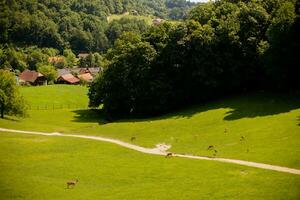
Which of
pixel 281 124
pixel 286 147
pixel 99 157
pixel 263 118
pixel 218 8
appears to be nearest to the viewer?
pixel 286 147

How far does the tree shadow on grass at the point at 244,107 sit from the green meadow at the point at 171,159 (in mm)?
168

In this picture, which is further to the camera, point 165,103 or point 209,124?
point 165,103

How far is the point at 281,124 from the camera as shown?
57.1 metres

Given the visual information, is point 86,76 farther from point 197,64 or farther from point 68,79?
point 197,64

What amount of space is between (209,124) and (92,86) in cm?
3656

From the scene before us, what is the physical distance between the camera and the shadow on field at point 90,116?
84.5 m

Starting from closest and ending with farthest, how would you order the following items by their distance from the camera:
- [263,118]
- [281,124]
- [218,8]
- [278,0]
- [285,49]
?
[281,124], [263,118], [285,49], [278,0], [218,8]

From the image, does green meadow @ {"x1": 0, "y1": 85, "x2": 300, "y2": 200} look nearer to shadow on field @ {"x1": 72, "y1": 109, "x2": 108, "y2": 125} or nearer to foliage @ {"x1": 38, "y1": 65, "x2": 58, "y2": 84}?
shadow on field @ {"x1": 72, "y1": 109, "x2": 108, "y2": 125}

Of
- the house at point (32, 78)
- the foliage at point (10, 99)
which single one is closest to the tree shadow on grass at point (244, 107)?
the foliage at point (10, 99)

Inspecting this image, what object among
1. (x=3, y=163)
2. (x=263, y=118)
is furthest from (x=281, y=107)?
(x=3, y=163)

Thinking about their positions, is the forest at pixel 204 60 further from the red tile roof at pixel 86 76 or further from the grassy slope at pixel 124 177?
the red tile roof at pixel 86 76

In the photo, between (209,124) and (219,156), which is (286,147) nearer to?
(219,156)

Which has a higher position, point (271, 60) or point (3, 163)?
point (271, 60)

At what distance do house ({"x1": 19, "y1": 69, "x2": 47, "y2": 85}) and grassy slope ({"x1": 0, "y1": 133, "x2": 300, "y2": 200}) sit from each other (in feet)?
330
